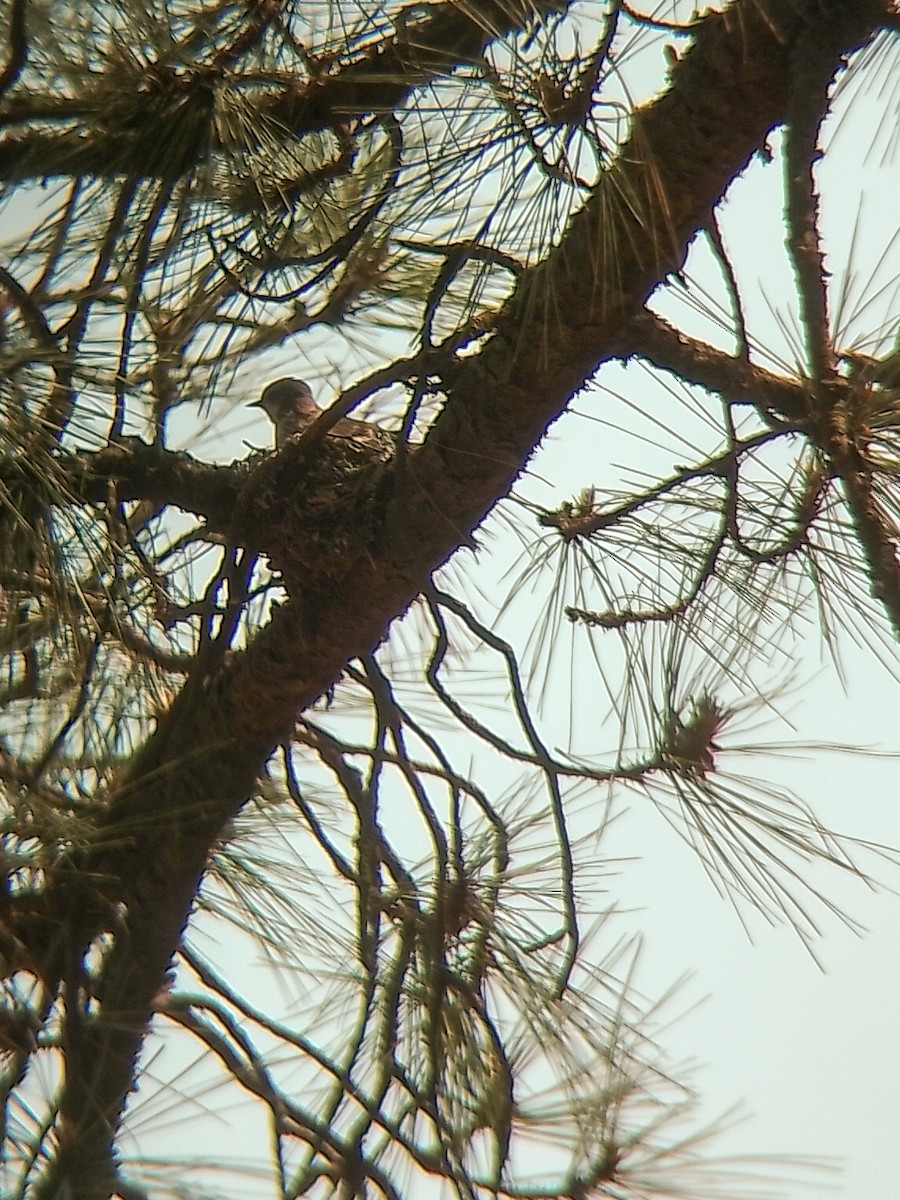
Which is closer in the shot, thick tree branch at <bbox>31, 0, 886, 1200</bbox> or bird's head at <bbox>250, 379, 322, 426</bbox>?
thick tree branch at <bbox>31, 0, 886, 1200</bbox>

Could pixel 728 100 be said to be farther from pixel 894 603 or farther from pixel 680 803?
pixel 680 803

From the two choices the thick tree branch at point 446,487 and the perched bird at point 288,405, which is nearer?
the thick tree branch at point 446,487

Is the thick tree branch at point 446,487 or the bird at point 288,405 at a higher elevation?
the bird at point 288,405

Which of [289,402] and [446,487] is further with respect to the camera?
[289,402]

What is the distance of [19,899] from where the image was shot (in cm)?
77

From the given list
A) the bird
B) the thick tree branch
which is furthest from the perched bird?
the thick tree branch

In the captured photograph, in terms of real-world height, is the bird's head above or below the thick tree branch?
above

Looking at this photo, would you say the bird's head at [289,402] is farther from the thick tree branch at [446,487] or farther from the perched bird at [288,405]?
the thick tree branch at [446,487]

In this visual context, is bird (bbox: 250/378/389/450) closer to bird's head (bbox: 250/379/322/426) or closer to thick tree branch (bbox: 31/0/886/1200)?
bird's head (bbox: 250/379/322/426)

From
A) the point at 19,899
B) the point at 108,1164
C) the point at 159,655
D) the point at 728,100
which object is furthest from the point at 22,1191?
the point at 728,100

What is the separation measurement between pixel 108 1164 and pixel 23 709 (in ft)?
0.87

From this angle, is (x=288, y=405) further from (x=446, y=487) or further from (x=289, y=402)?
(x=446, y=487)

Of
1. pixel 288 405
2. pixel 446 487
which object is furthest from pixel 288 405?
pixel 446 487

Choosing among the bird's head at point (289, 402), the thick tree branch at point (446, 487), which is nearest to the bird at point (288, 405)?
the bird's head at point (289, 402)
